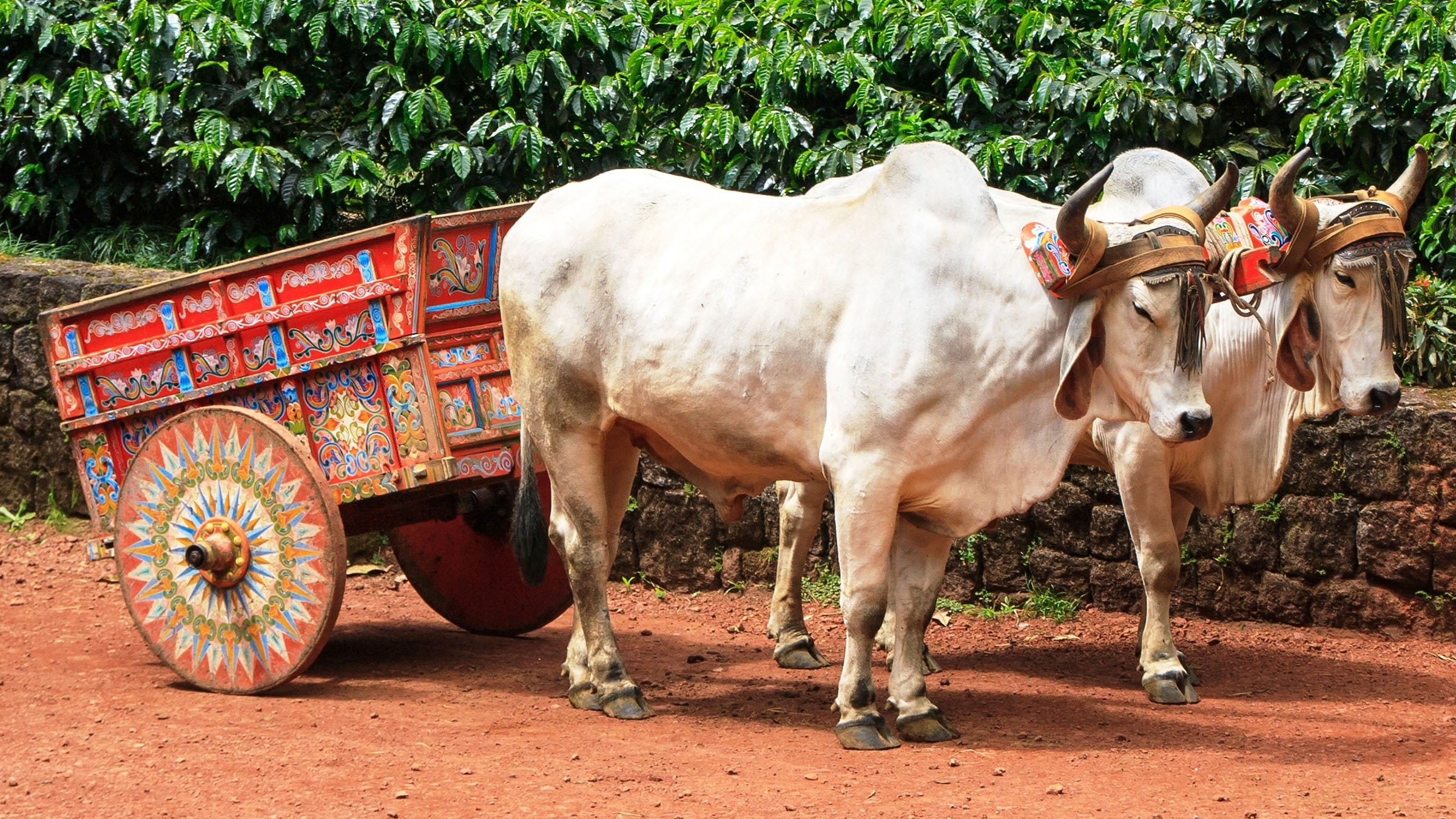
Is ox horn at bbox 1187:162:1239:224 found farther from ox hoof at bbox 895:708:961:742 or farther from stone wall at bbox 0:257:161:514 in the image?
stone wall at bbox 0:257:161:514

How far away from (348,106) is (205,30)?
2.69 feet

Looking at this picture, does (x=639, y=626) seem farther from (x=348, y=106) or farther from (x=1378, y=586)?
(x=348, y=106)

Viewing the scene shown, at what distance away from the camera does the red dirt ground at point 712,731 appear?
3.97 meters

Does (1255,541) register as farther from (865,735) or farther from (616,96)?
(616,96)

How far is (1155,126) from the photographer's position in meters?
7.39

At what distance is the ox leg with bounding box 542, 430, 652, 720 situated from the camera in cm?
507

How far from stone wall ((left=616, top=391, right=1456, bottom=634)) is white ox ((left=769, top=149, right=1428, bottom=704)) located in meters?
0.89

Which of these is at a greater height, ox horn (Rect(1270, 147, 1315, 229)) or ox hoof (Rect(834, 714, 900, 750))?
ox horn (Rect(1270, 147, 1315, 229))

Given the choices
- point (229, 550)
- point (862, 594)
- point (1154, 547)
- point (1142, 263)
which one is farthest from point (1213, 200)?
point (229, 550)

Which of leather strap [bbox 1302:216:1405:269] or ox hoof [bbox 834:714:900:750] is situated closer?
ox hoof [bbox 834:714:900:750]

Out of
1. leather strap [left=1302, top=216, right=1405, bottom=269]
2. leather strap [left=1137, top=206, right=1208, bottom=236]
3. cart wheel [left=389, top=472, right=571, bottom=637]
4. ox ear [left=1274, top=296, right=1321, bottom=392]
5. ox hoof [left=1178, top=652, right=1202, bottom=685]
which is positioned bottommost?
ox hoof [left=1178, top=652, right=1202, bottom=685]

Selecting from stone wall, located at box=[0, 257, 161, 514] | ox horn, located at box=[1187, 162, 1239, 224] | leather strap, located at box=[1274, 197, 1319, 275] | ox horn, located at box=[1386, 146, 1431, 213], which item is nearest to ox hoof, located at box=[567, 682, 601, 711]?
ox horn, located at box=[1187, 162, 1239, 224]

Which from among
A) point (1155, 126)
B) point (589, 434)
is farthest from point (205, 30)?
point (1155, 126)

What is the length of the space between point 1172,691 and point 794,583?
A: 146 centimetres
